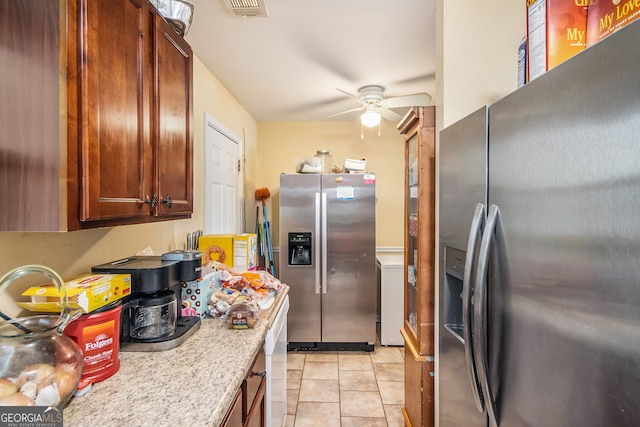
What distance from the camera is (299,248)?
3.43 meters

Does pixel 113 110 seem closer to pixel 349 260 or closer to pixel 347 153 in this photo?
pixel 349 260

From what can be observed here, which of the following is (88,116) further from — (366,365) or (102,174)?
(366,365)

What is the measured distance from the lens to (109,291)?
3.66 feet

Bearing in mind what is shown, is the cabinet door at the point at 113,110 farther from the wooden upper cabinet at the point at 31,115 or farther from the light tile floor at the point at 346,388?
the light tile floor at the point at 346,388

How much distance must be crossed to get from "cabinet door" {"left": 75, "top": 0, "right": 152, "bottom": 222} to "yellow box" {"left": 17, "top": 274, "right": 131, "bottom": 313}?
0.23 meters

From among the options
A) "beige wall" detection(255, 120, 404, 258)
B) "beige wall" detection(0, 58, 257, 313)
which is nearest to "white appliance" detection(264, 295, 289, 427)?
"beige wall" detection(0, 58, 257, 313)

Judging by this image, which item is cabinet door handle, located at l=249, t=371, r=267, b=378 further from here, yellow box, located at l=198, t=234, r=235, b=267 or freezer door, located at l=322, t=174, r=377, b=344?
freezer door, located at l=322, t=174, r=377, b=344

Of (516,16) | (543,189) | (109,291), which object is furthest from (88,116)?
(516,16)

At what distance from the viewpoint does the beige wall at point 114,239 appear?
107 centimetres

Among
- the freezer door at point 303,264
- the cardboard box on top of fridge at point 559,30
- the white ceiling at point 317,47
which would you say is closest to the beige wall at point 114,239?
the white ceiling at point 317,47

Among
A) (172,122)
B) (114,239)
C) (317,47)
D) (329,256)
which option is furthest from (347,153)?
(114,239)

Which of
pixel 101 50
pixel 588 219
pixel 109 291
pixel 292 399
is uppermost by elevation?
pixel 101 50

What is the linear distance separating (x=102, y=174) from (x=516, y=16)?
1.87 meters

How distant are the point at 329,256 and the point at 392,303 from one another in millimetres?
835
